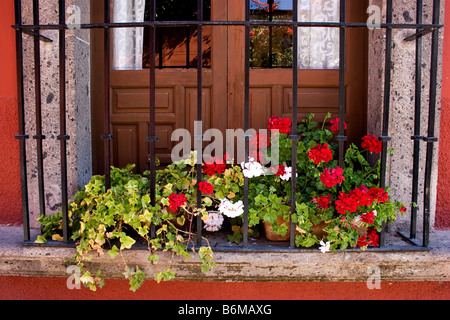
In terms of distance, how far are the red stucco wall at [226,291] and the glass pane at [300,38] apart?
141 centimetres

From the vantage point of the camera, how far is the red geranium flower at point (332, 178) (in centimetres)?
190

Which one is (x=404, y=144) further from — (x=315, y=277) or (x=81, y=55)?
(x=81, y=55)

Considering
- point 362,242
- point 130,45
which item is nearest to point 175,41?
point 130,45

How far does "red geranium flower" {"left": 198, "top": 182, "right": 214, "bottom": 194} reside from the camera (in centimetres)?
193

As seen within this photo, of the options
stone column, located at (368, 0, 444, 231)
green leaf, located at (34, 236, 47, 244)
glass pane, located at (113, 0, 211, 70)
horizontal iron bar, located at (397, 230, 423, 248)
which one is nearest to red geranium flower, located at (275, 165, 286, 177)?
stone column, located at (368, 0, 444, 231)

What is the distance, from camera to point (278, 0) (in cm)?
269

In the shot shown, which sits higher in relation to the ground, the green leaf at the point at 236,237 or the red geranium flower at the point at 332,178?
the red geranium flower at the point at 332,178

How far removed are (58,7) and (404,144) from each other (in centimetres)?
206

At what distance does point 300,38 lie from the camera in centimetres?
265

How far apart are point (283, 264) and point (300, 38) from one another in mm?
1498

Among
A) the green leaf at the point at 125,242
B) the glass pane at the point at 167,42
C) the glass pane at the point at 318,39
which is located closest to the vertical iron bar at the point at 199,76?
the green leaf at the point at 125,242

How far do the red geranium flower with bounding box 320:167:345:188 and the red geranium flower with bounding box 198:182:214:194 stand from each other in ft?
1.76

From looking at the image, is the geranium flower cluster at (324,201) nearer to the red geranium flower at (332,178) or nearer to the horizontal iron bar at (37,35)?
the red geranium flower at (332,178)

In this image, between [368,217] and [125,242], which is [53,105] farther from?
[368,217]
